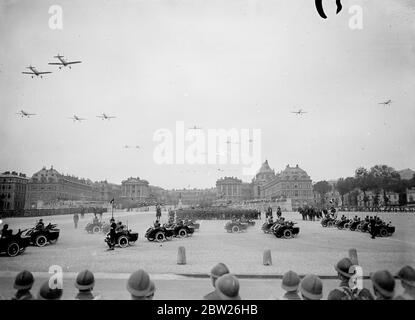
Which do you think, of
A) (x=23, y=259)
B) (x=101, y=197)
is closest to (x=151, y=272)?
(x=23, y=259)

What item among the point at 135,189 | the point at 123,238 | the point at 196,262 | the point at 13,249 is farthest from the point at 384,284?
the point at 135,189

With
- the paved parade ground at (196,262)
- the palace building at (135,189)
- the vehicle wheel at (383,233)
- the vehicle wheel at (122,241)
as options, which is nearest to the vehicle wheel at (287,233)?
the paved parade ground at (196,262)

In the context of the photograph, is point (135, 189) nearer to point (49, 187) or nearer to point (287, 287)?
point (49, 187)

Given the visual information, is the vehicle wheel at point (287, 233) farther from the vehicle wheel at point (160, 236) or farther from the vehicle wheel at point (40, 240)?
Answer: the vehicle wheel at point (40, 240)

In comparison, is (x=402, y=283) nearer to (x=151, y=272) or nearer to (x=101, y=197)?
(x=151, y=272)

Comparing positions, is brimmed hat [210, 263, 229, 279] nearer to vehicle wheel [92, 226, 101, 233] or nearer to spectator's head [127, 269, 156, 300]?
spectator's head [127, 269, 156, 300]
